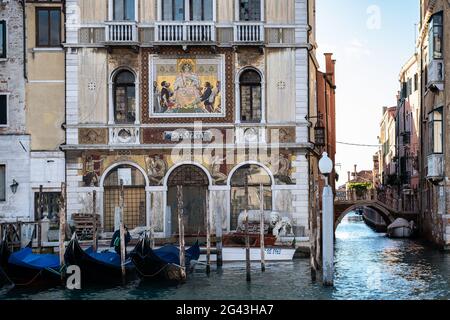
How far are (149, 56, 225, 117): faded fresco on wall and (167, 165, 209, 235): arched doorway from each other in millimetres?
1214

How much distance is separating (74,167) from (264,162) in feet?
13.0

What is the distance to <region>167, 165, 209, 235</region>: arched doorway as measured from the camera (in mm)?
17141

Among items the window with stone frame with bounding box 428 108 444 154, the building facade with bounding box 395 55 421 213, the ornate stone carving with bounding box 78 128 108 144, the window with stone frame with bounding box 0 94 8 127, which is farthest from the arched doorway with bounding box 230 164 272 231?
the building facade with bounding box 395 55 421 213

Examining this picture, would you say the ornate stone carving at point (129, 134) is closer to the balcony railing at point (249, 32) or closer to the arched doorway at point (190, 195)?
the arched doorway at point (190, 195)

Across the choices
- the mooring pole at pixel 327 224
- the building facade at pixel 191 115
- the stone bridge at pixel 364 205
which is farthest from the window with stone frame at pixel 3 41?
the stone bridge at pixel 364 205

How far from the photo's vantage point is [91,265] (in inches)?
528

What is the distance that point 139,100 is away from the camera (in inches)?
673

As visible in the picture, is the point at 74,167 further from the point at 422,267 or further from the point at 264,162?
the point at 422,267

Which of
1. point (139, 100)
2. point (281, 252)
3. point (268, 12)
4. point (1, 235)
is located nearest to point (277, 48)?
point (268, 12)

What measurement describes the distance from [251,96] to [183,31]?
1949mm

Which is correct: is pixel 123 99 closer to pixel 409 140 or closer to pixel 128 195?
pixel 128 195

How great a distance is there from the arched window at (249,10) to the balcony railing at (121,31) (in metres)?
2.24

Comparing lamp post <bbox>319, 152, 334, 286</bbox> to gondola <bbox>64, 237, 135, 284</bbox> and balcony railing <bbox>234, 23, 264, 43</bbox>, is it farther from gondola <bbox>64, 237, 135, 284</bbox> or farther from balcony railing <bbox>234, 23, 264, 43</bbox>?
balcony railing <bbox>234, 23, 264, 43</bbox>

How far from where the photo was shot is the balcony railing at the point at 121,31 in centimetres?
1688
